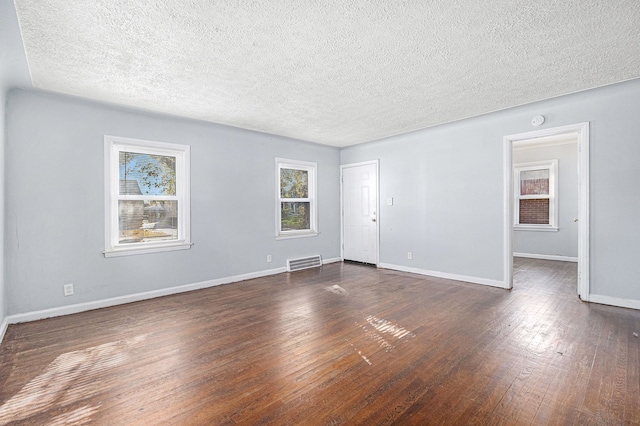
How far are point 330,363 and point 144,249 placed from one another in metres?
3.00

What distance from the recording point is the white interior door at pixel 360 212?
5.94 meters

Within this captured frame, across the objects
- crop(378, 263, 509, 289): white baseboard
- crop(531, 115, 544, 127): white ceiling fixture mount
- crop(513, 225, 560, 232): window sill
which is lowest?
crop(378, 263, 509, 289): white baseboard

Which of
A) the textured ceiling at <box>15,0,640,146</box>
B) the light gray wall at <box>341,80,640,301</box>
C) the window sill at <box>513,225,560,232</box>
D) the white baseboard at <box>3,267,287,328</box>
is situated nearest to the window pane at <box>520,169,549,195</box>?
the window sill at <box>513,225,560,232</box>

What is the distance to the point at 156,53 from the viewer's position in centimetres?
246

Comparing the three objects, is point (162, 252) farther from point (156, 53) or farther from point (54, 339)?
point (156, 53)

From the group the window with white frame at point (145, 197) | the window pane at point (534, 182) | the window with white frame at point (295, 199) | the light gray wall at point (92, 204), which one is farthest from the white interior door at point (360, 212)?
the window pane at point (534, 182)

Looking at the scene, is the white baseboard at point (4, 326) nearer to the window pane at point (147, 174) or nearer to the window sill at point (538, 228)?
the window pane at point (147, 174)

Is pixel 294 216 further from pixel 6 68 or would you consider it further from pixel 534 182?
pixel 534 182

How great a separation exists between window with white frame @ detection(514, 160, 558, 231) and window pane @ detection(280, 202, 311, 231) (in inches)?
200

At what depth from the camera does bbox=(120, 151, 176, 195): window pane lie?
12.7ft

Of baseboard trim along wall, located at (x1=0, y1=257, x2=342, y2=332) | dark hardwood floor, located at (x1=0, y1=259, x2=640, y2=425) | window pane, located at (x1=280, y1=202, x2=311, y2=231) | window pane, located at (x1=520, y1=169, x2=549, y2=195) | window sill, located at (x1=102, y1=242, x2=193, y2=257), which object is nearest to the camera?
dark hardwood floor, located at (x1=0, y1=259, x2=640, y2=425)

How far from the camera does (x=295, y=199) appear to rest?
229 inches

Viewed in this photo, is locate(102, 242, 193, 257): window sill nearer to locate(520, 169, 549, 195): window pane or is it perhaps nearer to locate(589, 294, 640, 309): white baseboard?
locate(589, 294, 640, 309): white baseboard

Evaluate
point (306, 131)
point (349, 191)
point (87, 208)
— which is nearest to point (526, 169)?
point (349, 191)
